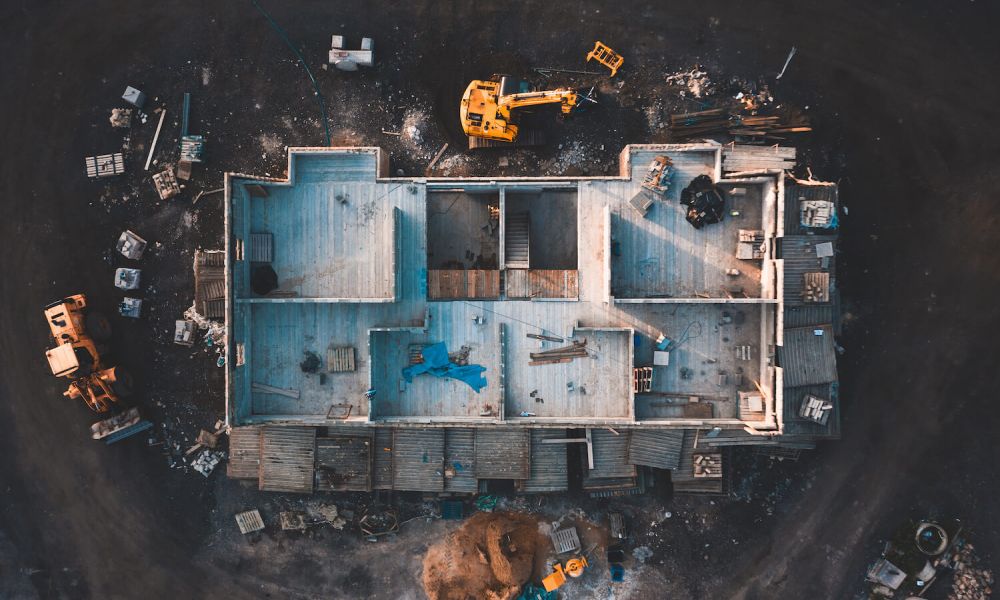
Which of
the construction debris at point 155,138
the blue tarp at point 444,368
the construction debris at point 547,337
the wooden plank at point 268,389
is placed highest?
the construction debris at point 155,138

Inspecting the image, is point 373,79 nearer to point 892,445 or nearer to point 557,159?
point 557,159

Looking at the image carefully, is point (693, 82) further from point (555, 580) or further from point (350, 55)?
point (555, 580)

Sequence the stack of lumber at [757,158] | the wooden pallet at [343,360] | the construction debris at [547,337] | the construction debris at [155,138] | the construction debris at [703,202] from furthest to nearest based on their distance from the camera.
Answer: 1. the construction debris at [155,138]
2. the stack of lumber at [757,158]
3. the wooden pallet at [343,360]
4. the construction debris at [547,337]
5. the construction debris at [703,202]

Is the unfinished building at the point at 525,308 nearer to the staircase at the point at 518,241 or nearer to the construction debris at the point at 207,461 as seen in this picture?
the staircase at the point at 518,241

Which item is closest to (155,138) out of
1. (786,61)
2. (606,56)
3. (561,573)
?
(606,56)

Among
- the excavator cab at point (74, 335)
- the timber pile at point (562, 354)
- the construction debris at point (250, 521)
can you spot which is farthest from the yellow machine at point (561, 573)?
the excavator cab at point (74, 335)

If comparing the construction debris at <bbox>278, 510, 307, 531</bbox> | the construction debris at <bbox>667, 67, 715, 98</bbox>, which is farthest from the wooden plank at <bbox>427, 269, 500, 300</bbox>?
the construction debris at <bbox>278, 510, 307, 531</bbox>

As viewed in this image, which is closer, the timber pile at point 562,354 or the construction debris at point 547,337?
the construction debris at point 547,337

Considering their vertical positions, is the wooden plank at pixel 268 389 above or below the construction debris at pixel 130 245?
below
